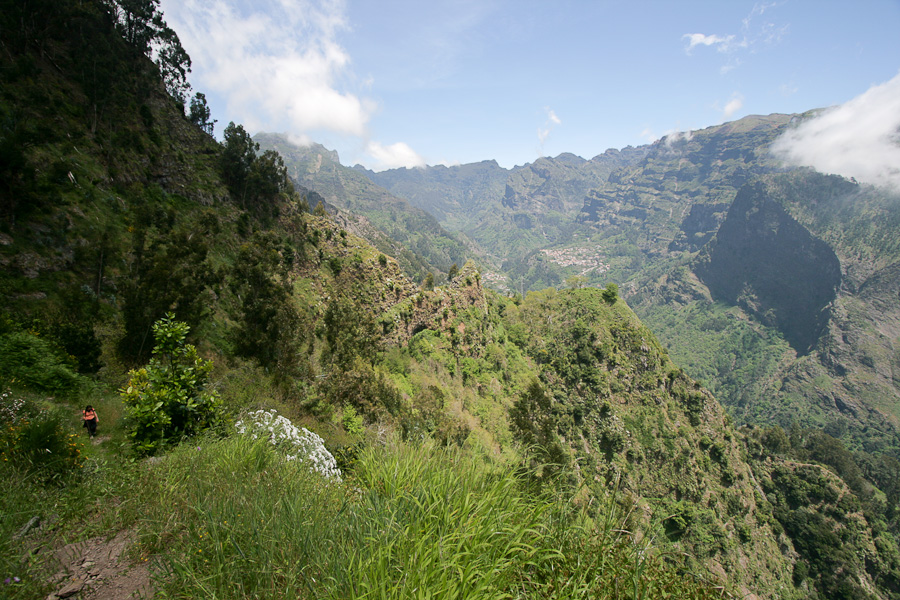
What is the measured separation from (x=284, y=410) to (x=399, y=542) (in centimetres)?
980

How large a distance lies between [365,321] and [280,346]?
984 cm

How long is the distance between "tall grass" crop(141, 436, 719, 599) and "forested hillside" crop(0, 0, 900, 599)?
0.03 metres

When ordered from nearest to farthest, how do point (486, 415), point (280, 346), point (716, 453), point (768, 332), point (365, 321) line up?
point (280, 346), point (365, 321), point (486, 415), point (716, 453), point (768, 332)

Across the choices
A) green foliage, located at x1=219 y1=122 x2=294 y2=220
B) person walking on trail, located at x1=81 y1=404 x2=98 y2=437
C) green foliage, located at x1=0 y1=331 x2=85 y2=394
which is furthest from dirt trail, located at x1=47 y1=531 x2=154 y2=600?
green foliage, located at x1=219 y1=122 x2=294 y2=220

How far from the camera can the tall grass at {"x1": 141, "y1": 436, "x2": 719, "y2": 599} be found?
259 cm

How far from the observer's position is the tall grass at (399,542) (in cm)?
259

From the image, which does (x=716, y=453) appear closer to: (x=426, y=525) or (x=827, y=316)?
(x=426, y=525)

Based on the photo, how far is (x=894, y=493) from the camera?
271 ft

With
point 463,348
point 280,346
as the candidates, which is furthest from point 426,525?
point 463,348

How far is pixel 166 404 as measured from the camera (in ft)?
21.4

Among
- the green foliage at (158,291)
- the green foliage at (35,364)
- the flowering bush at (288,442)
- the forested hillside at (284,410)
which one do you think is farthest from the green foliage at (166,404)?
the green foliage at (158,291)

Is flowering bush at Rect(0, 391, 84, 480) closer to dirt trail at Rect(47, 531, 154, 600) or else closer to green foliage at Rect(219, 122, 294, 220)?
dirt trail at Rect(47, 531, 154, 600)

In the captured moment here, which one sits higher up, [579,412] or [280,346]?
[280,346]

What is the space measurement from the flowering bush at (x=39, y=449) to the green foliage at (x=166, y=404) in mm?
850
